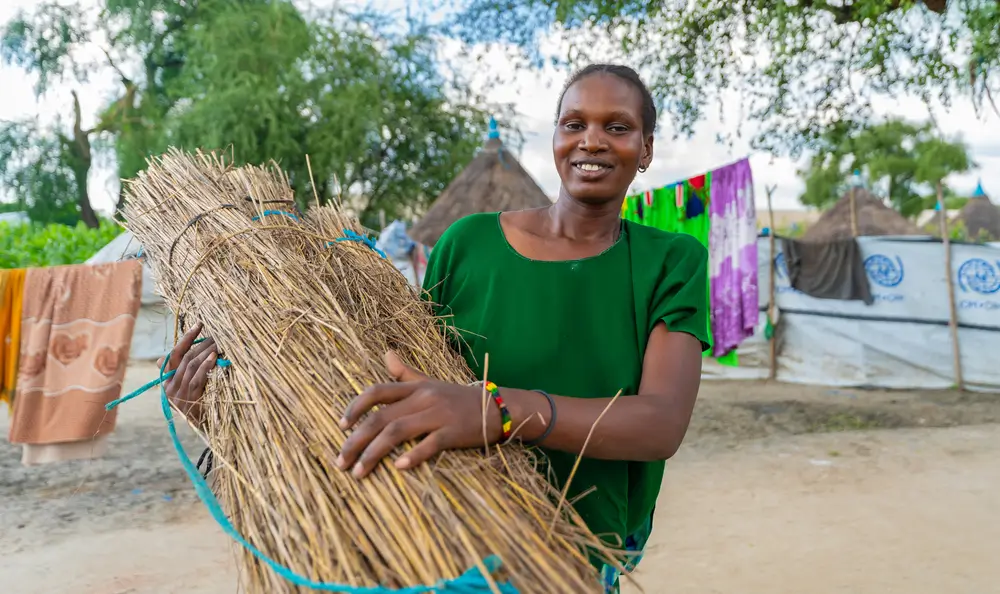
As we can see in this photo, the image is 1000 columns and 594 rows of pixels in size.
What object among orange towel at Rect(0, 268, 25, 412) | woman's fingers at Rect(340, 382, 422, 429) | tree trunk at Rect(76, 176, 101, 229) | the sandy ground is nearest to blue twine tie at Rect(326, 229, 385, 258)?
woman's fingers at Rect(340, 382, 422, 429)

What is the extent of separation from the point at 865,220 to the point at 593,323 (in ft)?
44.7

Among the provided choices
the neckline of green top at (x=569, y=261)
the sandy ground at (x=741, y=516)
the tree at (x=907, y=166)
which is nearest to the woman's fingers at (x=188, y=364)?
the neckline of green top at (x=569, y=261)

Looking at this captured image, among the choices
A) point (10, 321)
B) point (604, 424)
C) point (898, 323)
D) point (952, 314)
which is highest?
point (604, 424)

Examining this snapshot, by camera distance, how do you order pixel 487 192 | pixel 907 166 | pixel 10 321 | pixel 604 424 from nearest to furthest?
pixel 604 424
pixel 10 321
pixel 487 192
pixel 907 166

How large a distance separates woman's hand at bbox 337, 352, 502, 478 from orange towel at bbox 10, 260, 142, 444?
3511mm

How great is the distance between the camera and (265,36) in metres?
13.6

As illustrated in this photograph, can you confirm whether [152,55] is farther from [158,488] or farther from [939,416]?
[939,416]

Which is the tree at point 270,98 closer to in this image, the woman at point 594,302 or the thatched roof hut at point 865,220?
the thatched roof hut at point 865,220

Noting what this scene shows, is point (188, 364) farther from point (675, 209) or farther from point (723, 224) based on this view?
point (675, 209)

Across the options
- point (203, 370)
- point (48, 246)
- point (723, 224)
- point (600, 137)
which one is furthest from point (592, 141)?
point (48, 246)

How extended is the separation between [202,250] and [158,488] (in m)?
3.67

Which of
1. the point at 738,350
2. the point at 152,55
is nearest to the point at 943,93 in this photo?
the point at 738,350

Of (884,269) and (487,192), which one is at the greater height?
(487,192)

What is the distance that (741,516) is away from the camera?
4082 mm
